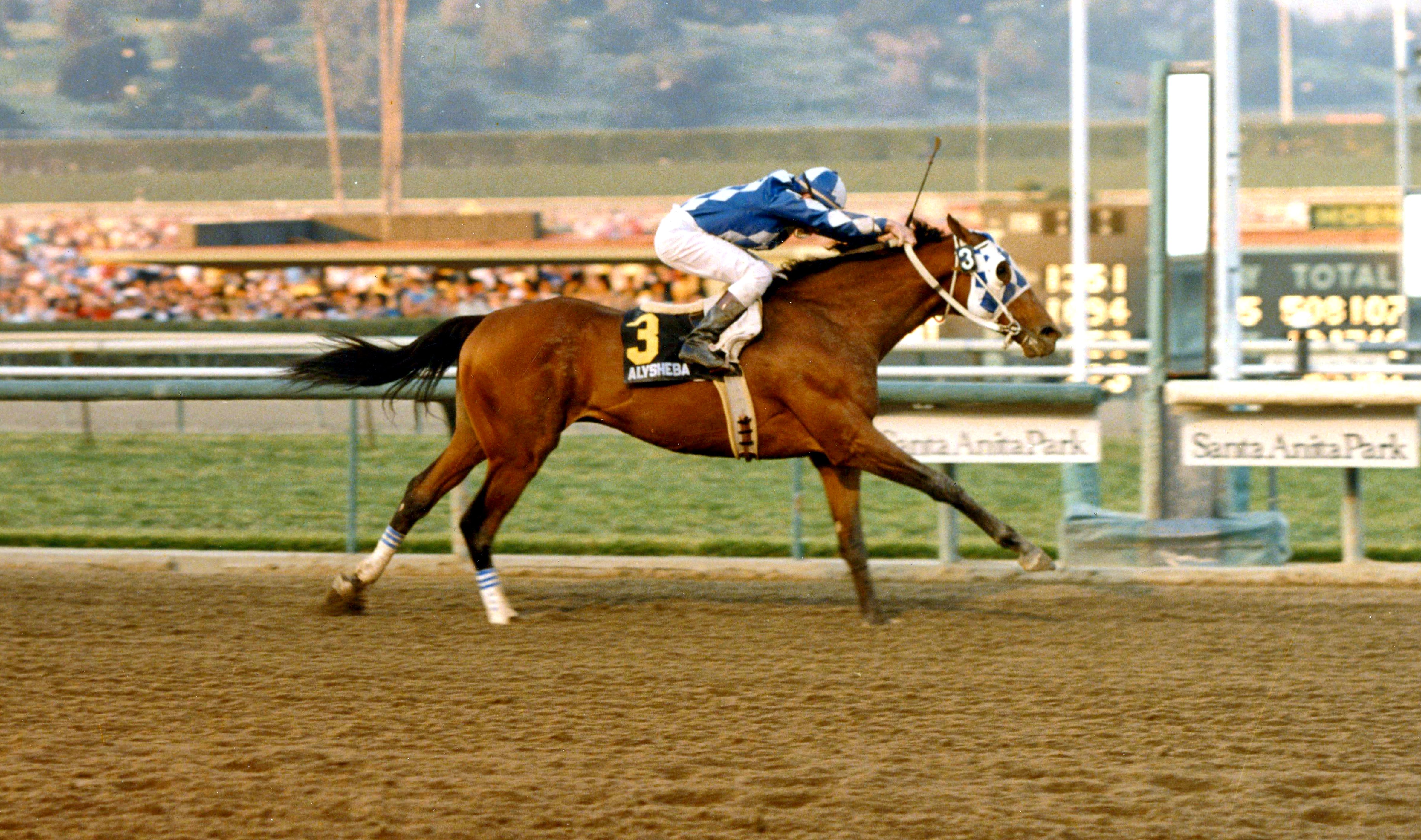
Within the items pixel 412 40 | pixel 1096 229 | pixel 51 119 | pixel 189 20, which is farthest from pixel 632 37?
pixel 1096 229

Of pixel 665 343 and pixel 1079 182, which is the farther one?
pixel 1079 182

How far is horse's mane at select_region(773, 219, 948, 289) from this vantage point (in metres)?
6.25

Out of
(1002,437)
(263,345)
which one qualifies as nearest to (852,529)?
(1002,437)

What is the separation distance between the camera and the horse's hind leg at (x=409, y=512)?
6.22 metres

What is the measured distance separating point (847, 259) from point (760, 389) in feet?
2.09

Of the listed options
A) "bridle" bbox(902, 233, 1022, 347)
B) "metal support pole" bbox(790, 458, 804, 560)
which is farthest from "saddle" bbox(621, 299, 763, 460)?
"metal support pole" bbox(790, 458, 804, 560)

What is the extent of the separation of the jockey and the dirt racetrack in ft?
3.70

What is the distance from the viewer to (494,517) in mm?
6172

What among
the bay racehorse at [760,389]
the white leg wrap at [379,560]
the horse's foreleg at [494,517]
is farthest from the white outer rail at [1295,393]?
the white leg wrap at [379,560]

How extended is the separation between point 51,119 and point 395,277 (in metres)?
19.6

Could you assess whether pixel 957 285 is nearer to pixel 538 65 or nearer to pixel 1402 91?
pixel 1402 91

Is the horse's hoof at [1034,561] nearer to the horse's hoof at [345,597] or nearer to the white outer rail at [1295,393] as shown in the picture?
the white outer rail at [1295,393]

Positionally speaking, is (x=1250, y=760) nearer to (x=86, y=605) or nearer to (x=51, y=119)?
(x=86, y=605)

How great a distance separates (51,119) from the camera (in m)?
40.4
